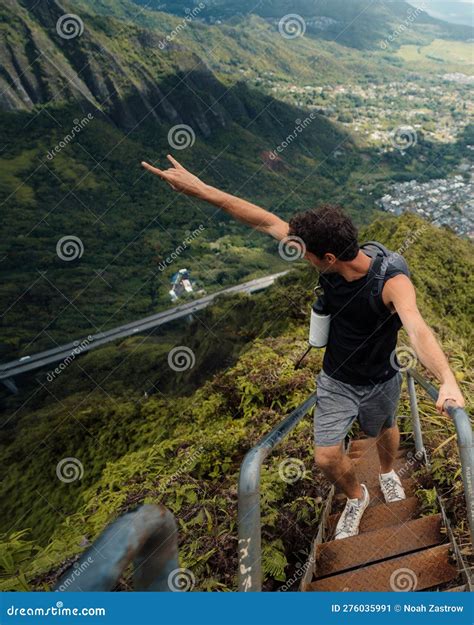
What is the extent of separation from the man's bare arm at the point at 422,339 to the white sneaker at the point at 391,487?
1227 millimetres

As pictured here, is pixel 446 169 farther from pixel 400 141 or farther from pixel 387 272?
pixel 387 272

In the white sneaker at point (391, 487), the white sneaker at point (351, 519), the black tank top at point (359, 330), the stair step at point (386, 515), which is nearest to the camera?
the black tank top at point (359, 330)

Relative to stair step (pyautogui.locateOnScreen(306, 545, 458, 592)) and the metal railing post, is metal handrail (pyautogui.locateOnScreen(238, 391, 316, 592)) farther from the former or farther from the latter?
the metal railing post

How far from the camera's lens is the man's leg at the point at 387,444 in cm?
298

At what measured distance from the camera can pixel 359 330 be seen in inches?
99.7

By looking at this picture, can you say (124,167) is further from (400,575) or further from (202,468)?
(400,575)

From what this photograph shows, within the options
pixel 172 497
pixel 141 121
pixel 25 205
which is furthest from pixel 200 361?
pixel 141 121

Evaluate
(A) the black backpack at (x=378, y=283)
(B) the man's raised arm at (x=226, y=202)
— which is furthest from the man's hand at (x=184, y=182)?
(A) the black backpack at (x=378, y=283)

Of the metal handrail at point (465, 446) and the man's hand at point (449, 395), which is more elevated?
the man's hand at point (449, 395)

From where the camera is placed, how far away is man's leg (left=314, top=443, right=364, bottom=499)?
8.46ft

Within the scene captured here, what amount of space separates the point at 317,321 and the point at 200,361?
11003 millimetres

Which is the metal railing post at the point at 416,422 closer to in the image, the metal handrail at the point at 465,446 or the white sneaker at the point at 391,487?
the white sneaker at the point at 391,487

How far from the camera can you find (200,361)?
13516 millimetres

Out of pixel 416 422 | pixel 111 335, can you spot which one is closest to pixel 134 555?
pixel 416 422
